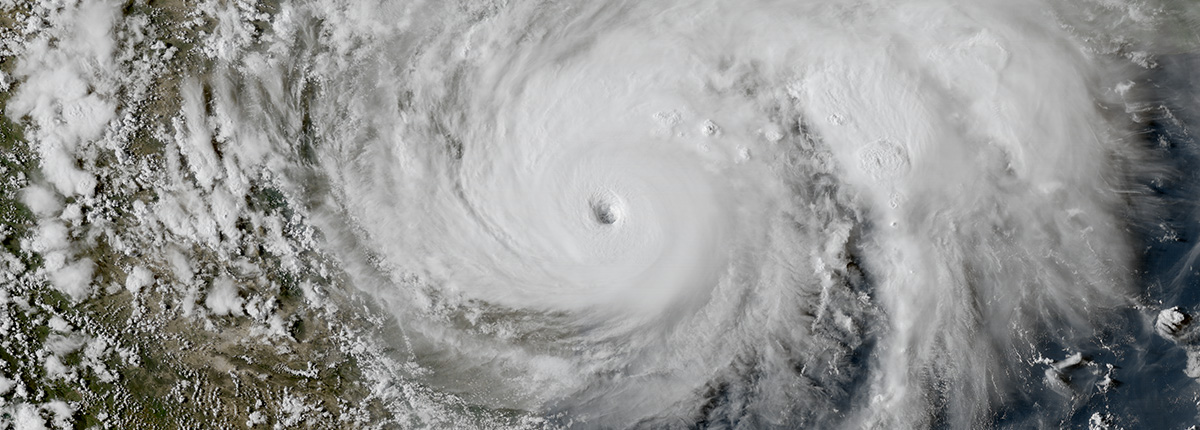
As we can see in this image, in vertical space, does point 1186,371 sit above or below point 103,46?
below

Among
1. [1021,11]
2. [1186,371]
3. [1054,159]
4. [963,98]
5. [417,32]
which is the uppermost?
[417,32]

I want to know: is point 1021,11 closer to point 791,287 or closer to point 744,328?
point 791,287

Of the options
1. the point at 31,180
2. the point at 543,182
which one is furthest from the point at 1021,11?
the point at 31,180

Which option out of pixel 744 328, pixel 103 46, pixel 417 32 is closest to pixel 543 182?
pixel 417 32

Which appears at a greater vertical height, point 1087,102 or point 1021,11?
point 1021,11

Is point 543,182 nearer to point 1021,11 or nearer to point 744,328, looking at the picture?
point 744,328

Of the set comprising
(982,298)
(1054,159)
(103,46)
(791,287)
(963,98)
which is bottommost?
(982,298)
